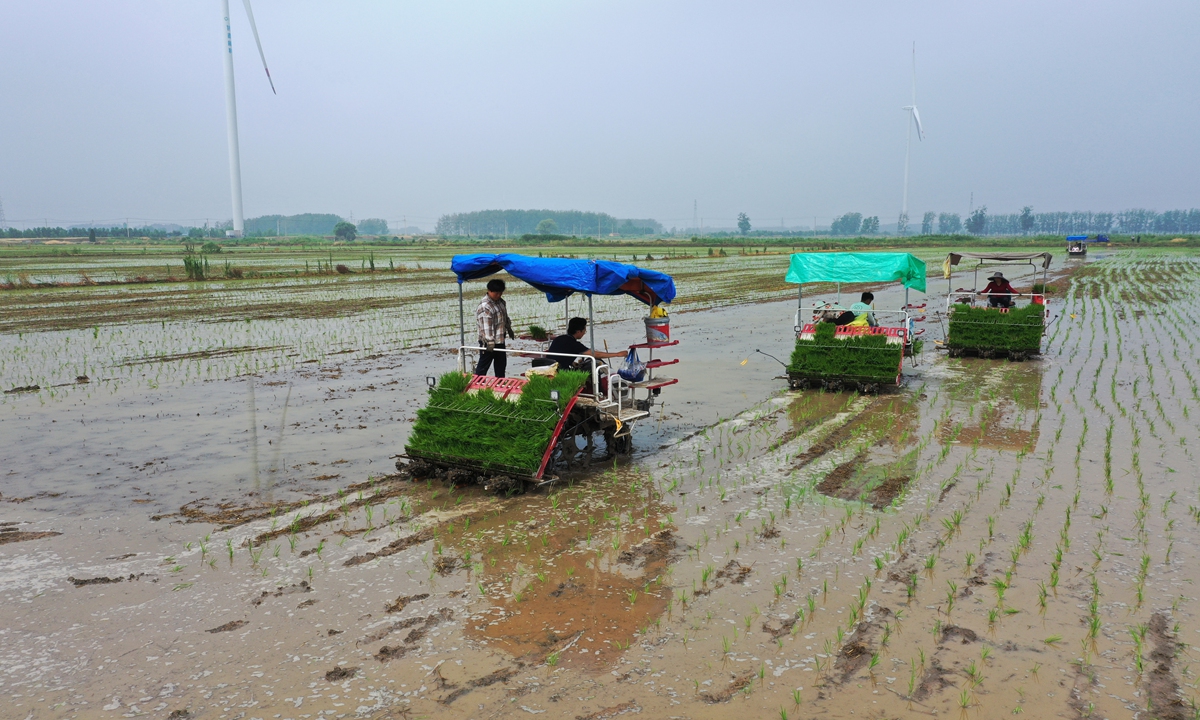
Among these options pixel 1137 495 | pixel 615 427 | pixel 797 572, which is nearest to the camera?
pixel 797 572

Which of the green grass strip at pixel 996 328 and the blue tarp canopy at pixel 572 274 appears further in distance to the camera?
the green grass strip at pixel 996 328

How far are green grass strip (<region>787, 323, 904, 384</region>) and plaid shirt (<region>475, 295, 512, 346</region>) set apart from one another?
626cm

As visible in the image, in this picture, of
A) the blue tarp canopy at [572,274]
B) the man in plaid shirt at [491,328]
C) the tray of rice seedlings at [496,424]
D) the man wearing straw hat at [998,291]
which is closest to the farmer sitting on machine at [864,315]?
the man wearing straw hat at [998,291]

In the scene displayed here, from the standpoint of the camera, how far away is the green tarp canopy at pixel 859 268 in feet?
46.2

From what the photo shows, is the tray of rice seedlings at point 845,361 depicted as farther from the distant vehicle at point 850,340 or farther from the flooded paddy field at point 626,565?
the flooded paddy field at point 626,565

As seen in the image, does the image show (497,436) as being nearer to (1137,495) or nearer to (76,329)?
(1137,495)

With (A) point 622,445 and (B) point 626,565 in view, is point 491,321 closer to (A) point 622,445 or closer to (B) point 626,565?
(A) point 622,445

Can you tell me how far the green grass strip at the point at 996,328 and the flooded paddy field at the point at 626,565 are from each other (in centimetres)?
366

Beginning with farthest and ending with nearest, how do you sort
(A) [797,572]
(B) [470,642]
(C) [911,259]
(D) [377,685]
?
(C) [911,259]
(A) [797,572]
(B) [470,642]
(D) [377,685]

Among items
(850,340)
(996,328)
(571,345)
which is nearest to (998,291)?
(996,328)

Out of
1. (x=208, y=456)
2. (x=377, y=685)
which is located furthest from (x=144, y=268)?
(x=377, y=685)

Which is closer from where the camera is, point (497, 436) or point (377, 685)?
point (377, 685)

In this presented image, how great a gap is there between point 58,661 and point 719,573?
4.57 m

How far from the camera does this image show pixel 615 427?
902 centimetres
